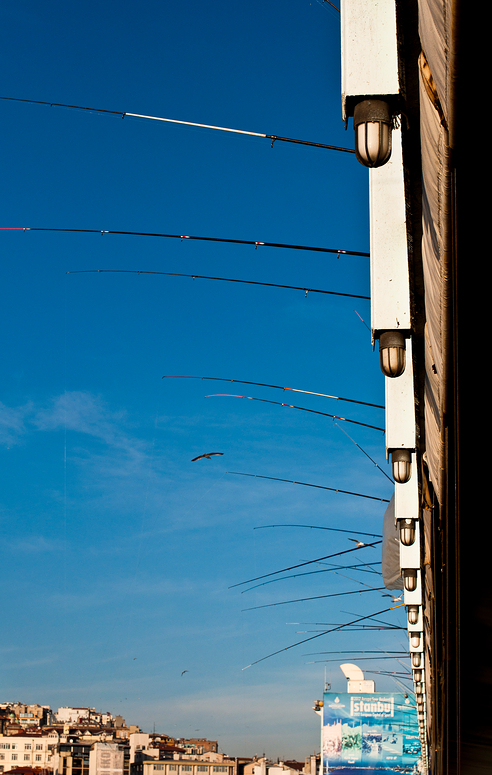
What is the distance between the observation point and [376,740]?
36375 mm

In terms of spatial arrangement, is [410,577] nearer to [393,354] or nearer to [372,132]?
[393,354]

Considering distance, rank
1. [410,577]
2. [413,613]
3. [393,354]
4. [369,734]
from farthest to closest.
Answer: [369,734]
[413,613]
[410,577]
[393,354]

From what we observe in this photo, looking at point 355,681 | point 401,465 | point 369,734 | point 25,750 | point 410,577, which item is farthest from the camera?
point 25,750

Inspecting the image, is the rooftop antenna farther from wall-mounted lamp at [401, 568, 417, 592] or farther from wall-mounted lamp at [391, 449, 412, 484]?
wall-mounted lamp at [391, 449, 412, 484]

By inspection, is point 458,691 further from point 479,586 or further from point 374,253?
point 374,253

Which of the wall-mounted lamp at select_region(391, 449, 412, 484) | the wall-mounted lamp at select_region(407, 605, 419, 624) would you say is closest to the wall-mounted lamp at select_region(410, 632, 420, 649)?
the wall-mounted lamp at select_region(407, 605, 419, 624)

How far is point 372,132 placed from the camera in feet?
7.91

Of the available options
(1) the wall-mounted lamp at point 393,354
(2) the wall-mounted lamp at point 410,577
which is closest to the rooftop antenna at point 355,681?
(2) the wall-mounted lamp at point 410,577

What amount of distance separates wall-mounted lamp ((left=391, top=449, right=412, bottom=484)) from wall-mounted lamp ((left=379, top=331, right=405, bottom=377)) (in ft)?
5.34

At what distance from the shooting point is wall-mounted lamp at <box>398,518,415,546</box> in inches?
278

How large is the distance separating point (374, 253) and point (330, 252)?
2.00m

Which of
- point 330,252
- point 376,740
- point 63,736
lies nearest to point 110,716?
point 63,736

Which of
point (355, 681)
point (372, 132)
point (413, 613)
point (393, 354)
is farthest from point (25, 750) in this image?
point (372, 132)

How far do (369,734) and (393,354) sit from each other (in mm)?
35952
